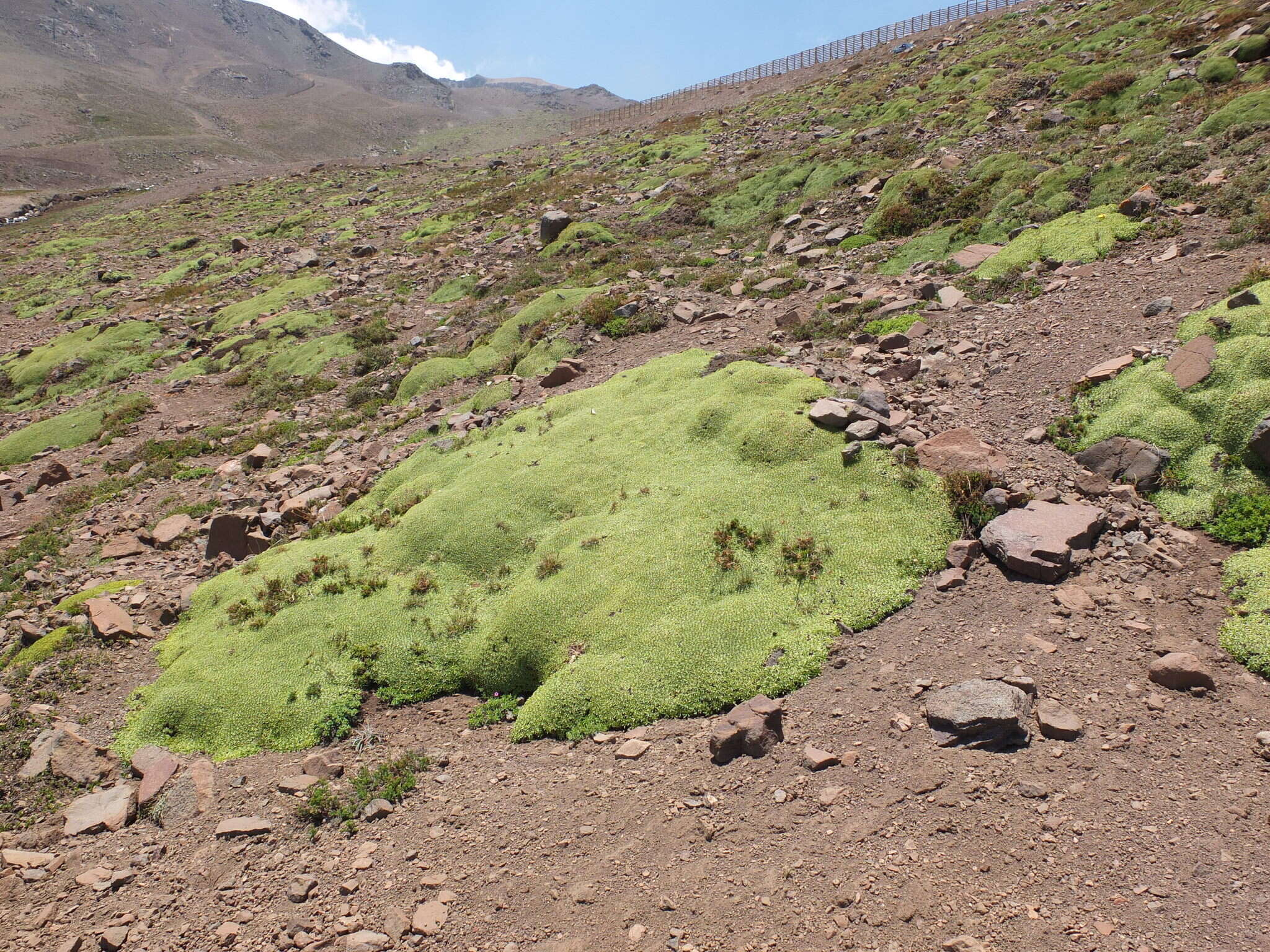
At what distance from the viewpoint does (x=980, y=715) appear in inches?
297

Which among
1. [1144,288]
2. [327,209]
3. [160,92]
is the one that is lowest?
[1144,288]

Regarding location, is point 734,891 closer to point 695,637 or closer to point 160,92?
point 695,637

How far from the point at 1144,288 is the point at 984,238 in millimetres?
6886

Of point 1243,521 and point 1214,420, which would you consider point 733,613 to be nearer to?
point 1243,521

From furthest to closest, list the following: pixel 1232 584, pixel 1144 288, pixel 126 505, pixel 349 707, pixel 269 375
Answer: pixel 269 375, pixel 126 505, pixel 1144 288, pixel 349 707, pixel 1232 584

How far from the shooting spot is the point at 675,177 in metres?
40.0

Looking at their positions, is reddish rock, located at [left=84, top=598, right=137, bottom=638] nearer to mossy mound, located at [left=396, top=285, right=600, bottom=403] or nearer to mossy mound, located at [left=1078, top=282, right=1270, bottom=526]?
mossy mound, located at [left=396, top=285, right=600, bottom=403]

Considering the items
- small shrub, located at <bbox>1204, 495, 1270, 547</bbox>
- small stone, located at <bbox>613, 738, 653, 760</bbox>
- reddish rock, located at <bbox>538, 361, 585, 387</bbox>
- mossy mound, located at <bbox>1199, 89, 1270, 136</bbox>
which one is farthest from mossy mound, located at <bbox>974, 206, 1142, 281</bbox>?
small stone, located at <bbox>613, 738, 653, 760</bbox>

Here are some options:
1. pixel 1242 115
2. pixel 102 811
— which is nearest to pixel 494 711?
pixel 102 811

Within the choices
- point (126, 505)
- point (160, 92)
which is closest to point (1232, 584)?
point (126, 505)

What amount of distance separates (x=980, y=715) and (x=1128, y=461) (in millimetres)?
5909

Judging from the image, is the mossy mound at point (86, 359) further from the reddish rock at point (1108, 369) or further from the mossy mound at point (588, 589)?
the reddish rock at point (1108, 369)

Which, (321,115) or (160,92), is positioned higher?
(160,92)

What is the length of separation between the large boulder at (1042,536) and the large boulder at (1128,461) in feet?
3.17
